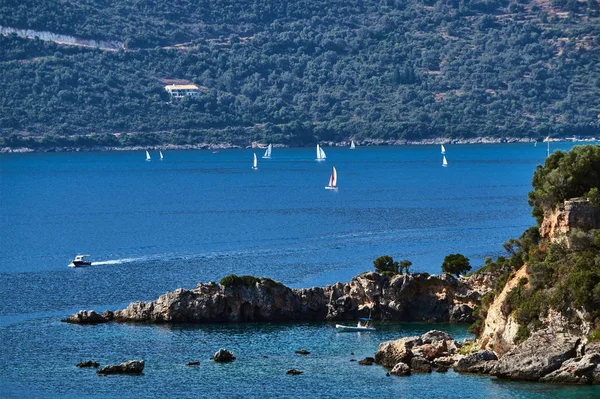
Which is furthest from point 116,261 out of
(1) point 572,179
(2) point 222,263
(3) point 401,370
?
(3) point 401,370

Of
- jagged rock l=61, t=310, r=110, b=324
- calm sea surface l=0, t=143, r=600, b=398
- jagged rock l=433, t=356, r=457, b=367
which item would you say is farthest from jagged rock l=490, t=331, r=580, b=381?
jagged rock l=61, t=310, r=110, b=324

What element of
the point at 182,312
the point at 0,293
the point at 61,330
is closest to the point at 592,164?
the point at 182,312

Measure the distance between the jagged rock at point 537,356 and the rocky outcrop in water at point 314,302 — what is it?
14.6m

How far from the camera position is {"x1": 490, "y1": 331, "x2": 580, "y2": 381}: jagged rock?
5653 centimetres

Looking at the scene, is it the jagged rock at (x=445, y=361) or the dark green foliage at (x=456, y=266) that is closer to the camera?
the jagged rock at (x=445, y=361)

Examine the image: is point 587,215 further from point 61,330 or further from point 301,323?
point 61,330

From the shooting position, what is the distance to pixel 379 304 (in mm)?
73688

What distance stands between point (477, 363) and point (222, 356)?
1183 centimetres

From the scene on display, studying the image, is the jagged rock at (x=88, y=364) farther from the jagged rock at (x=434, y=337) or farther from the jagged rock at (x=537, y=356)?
the jagged rock at (x=537, y=356)

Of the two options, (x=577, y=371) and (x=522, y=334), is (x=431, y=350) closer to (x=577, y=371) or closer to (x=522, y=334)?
(x=522, y=334)

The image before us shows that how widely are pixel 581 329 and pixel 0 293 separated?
3993 centimetres

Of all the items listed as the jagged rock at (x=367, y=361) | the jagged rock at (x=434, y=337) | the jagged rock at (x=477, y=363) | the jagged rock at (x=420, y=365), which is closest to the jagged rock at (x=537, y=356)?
the jagged rock at (x=477, y=363)

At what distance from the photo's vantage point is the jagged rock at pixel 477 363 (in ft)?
191

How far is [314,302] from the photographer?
74.2 meters
